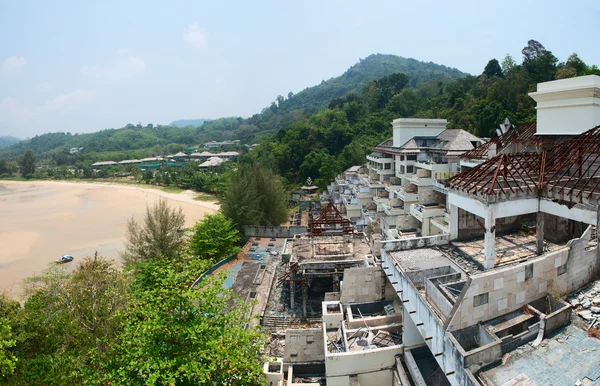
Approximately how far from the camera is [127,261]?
99.6 feet

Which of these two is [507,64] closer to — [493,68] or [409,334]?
[493,68]

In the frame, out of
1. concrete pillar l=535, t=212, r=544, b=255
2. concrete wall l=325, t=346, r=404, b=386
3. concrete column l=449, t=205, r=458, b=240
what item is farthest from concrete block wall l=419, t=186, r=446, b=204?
concrete wall l=325, t=346, r=404, b=386

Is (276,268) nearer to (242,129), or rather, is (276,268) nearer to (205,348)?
(205,348)

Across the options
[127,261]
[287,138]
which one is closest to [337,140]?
[287,138]

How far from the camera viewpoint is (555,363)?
32.9 feet

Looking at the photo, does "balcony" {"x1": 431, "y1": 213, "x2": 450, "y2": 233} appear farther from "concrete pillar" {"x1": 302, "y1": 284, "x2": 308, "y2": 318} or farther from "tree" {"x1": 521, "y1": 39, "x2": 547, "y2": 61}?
"tree" {"x1": 521, "y1": 39, "x2": 547, "y2": 61}

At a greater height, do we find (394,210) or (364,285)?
(394,210)

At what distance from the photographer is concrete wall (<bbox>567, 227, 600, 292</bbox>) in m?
12.5

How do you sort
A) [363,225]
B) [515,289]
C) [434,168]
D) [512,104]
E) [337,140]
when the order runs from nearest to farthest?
[515,289] → [434,168] → [363,225] → [512,104] → [337,140]

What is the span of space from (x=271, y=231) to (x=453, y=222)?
26.5 meters

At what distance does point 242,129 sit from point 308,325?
177 meters

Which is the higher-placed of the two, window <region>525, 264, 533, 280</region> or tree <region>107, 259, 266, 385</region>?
window <region>525, 264, 533, 280</region>

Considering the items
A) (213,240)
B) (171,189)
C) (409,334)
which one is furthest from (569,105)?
(171,189)

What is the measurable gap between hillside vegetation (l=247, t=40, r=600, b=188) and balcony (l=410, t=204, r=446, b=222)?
24.1 metres
